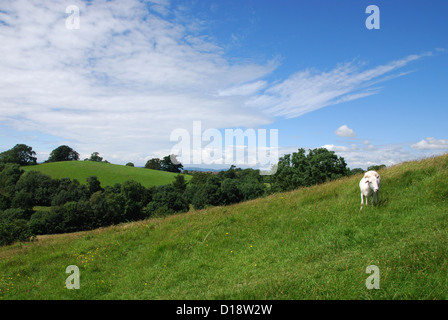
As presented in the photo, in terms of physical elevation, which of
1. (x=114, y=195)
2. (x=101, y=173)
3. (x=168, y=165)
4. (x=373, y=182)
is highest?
(x=168, y=165)

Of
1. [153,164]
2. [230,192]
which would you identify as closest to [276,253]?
[230,192]

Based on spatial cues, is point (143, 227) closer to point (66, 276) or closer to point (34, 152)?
point (66, 276)

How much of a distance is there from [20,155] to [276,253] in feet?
403

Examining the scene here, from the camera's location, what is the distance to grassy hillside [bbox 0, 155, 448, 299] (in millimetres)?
5438

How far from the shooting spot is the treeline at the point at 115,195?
4053 centimetres

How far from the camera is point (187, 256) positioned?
8.55 m

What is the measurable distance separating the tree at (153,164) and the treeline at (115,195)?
44290 mm

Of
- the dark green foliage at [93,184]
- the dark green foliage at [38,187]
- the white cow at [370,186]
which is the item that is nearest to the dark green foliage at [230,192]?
the dark green foliage at [93,184]

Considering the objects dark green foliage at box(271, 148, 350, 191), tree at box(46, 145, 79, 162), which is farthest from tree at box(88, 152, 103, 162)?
dark green foliage at box(271, 148, 350, 191)

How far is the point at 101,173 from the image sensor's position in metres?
86.9

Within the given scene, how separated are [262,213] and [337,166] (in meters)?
31.7

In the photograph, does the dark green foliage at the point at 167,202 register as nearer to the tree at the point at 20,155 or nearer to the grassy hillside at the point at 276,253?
the grassy hillside at the point at 276,253

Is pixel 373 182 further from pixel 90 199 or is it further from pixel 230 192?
pixel 90 199
